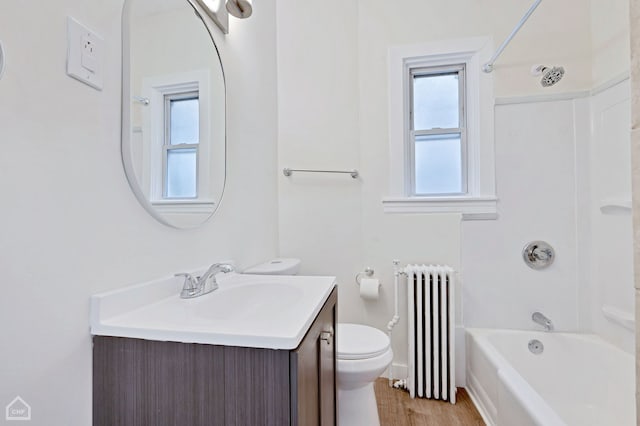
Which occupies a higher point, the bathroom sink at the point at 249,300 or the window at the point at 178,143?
the window at the point at 178,143

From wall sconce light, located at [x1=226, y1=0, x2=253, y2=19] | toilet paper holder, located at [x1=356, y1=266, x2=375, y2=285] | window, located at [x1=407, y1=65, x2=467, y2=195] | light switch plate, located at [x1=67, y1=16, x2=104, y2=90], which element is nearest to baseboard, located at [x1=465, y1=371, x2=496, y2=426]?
toilet paper holder, located at [x1=356, y1=266, x2=375, y2=285]

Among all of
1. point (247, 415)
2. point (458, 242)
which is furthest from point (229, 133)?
point (458, 242)

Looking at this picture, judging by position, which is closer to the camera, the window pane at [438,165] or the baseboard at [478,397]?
the baseboard at [478,397]

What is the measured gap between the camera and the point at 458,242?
6.29 feet

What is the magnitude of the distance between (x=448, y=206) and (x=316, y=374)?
1.49m

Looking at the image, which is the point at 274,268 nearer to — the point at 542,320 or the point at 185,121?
the point at 185,121

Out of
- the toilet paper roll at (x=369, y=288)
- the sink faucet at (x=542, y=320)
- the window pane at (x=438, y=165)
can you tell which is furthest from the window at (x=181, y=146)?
the sink faucet at (x=542, y=320)

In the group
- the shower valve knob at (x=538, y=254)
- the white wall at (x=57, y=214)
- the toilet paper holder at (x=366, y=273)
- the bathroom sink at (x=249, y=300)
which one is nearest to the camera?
the white wall at (x=57, y=214)

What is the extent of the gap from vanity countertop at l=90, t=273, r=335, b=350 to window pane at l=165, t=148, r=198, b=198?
290 mm

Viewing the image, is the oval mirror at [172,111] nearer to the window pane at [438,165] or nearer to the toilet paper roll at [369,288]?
the toilet paper roll at [369,288]

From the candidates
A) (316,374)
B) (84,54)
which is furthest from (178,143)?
(316,374)

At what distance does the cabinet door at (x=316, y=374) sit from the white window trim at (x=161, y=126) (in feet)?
1.97

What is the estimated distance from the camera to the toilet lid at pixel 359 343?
135 cm

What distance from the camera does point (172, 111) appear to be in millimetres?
1006
